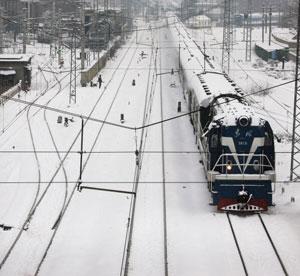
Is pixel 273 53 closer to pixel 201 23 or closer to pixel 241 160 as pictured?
pixel 201 23

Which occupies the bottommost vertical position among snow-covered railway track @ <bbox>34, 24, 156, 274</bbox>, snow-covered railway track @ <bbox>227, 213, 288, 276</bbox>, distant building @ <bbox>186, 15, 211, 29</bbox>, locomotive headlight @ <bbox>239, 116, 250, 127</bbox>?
snow-covered railway track @ <bbox>227, 213, 288, 276</bbox>

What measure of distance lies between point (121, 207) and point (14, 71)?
89.3 feet

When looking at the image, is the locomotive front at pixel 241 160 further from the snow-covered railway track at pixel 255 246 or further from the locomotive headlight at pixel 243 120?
the snow-covered railway track at pixel 255 246

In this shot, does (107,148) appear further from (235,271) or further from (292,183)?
(235,271)

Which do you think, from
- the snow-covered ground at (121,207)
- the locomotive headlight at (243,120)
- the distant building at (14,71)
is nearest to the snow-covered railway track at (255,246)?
the snow-covered ground at (121,207)

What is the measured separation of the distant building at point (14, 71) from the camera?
4194 centimetres

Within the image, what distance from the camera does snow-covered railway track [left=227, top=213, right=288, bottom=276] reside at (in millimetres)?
13383

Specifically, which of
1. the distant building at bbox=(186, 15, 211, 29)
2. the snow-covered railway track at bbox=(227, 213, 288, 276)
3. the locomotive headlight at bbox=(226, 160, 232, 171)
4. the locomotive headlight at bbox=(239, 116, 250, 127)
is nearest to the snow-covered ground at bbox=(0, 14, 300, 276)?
the snow-covered railway track at bbox=(227, 213, 288, 276)

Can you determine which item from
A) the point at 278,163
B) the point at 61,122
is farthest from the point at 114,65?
the point at 278,163

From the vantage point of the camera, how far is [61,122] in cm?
2952

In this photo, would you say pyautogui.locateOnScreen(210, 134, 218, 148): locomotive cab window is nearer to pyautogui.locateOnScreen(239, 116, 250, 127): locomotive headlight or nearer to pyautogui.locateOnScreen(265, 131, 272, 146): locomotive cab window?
pyautogui.locateOnScreen(239, 116, 250, 127): locomotive headlight

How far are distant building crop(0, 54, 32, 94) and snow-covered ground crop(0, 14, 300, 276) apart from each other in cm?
907

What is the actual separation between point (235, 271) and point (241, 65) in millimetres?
43856

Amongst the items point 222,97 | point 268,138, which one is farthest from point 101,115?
point 268,138
